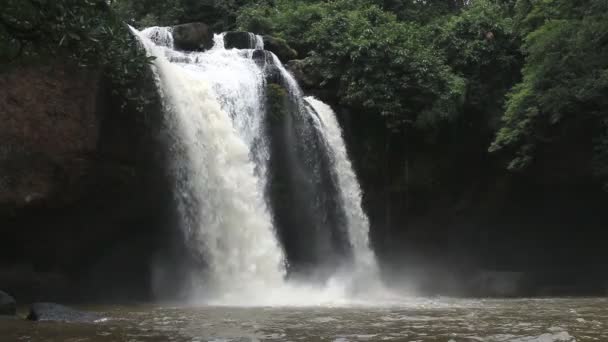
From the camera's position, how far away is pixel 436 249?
22.6m

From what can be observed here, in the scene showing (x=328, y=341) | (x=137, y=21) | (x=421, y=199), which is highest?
(x=137, y=21)

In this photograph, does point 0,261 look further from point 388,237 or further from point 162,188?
point 388,237

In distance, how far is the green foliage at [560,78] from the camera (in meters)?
16.8

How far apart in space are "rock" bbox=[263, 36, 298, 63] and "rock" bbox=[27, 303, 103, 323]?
513 inches

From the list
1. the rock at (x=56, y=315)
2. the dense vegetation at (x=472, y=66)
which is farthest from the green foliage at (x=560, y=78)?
the rock at (x=56, y=315)

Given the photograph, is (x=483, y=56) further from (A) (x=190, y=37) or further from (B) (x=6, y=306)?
(B) (x=6, y=306)

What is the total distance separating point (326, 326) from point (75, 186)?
7.26 metres

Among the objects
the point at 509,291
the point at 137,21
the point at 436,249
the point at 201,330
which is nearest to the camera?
the point at 201,330

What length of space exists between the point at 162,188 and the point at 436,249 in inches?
452

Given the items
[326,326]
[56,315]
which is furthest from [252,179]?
[326,326]

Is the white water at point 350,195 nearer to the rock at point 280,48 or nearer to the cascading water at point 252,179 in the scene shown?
the cascading water at point 252,179

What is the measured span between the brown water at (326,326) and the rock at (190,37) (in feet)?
35.3

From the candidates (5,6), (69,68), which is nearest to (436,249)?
(69,68)

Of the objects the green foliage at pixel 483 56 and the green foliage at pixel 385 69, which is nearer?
the green foliage at pixel 385 69
